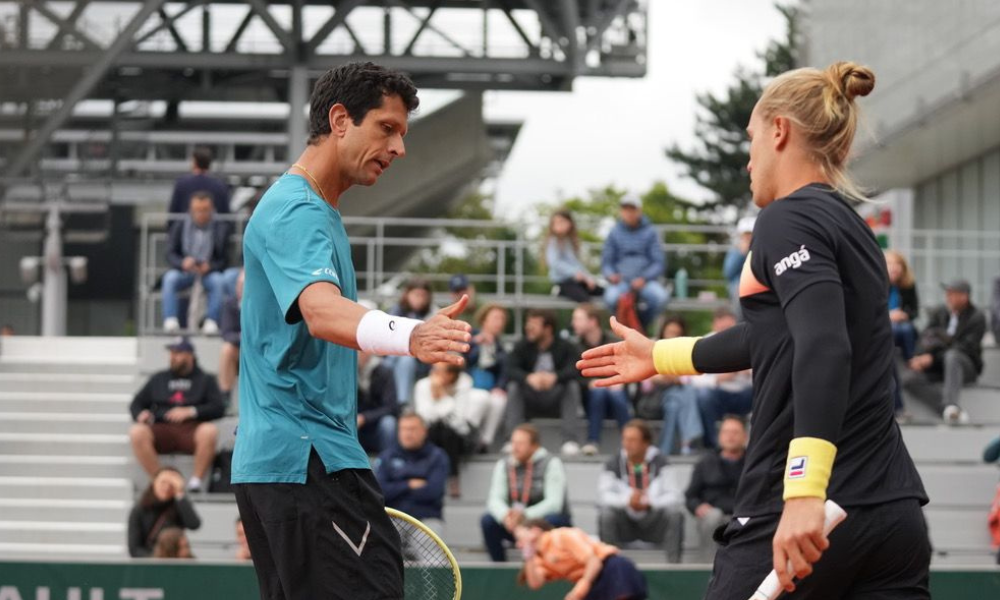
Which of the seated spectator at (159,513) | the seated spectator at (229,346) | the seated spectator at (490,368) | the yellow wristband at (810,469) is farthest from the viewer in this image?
the seated spectator at (229,346)

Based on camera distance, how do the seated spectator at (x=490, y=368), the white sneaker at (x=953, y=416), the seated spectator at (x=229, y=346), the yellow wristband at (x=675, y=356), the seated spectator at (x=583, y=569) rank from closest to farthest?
the yellow wristband at (x=675, y=356), the seated spectator at (x=583, y=569), the seated spectator at (x=490, y=368), the seated spectator at (x=229, y=346), the white sneaker at (x=953, y=416)

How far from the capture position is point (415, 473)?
502 inches

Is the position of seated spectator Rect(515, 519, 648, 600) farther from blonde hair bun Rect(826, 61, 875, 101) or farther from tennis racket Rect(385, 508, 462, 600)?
blonde hair bun Rect(826, 61, 875, 101)

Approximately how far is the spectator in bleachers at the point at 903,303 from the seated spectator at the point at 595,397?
2876 mm

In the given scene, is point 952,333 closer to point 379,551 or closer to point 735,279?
point 735,279

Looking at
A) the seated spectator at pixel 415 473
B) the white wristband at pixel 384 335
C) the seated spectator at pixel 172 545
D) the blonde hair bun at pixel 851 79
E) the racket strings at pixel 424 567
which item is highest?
the blonde hair bun at pixel 851 79

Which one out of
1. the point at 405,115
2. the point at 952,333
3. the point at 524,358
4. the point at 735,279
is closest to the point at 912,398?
the point at 952,333

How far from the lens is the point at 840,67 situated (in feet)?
12.6

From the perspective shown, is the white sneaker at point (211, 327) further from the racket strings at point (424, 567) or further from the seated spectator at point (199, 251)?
the racket strings at point (424, 567)

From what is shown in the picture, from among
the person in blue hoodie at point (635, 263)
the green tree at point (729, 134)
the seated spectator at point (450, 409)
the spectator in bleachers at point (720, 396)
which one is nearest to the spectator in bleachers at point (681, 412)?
the spectator in bleachers at point (720, 396)

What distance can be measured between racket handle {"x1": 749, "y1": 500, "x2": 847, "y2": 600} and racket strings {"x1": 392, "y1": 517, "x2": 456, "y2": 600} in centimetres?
137

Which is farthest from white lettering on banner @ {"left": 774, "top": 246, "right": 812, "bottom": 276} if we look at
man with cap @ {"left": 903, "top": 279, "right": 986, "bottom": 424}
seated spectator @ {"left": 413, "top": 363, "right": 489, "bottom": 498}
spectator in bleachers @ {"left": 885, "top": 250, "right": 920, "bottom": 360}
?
man with cap @ {"left": 903, "top": 279, "right": 986, "bottom": 424}

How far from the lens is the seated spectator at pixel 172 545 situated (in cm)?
1194

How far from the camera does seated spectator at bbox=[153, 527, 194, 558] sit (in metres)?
11.9
